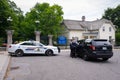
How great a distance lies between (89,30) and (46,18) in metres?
11.8

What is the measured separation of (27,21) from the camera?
4719 centimetres

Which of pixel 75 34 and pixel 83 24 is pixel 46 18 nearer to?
pixel 75 34

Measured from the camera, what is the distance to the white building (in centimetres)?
4669

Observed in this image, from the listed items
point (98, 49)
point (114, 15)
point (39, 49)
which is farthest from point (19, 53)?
point (114, 15)

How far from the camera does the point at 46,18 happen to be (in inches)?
1721

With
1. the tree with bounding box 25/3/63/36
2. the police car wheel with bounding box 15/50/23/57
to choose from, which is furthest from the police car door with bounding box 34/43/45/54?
the tree with bounding box 25/3/63/36

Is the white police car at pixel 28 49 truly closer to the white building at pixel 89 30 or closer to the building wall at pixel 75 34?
the white building at pixel 89 30

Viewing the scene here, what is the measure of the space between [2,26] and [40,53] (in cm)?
2205

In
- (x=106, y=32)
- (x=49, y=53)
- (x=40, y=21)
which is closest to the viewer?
(x=49, y=53)

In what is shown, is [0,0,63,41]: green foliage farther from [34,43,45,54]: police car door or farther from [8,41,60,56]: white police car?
[34,43,45,54]: police car door

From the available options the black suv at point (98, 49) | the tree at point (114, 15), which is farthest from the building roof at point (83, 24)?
the black suv at point (98, 49)

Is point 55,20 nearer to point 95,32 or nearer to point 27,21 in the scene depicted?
point 27,21

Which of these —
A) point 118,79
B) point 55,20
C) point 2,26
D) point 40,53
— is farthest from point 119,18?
point 118,79

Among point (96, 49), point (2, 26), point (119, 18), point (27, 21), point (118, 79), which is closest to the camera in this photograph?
point (118, 79)
